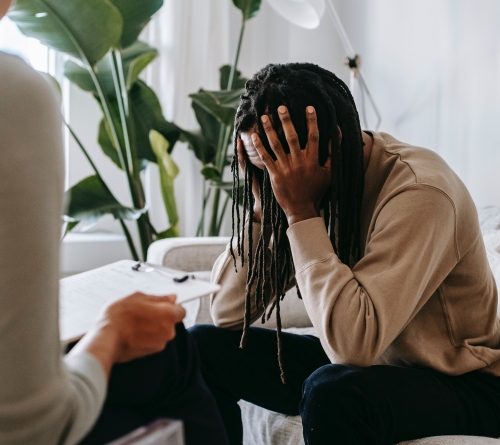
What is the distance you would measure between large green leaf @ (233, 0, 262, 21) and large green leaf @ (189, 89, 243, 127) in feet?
1.35

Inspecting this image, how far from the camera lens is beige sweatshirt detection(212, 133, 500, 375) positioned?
→ 81 cm

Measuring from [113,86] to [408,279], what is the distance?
148 cm

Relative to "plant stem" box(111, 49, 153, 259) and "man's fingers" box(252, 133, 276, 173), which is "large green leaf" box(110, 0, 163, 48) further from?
"man's fingers" box(252, 133, 276, 173)

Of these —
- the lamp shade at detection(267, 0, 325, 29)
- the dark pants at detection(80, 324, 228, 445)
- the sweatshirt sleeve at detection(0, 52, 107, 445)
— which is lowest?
the dark pants at detection(80, 324, 228, 445)

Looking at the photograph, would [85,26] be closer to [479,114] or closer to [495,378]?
[479,114]

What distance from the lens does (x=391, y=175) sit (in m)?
0.93

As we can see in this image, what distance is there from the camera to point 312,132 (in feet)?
3.00

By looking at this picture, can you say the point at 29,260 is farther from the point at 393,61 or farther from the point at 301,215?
the point at 393,61

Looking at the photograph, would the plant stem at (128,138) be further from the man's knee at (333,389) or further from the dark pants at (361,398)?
the man's knee at (333,389)

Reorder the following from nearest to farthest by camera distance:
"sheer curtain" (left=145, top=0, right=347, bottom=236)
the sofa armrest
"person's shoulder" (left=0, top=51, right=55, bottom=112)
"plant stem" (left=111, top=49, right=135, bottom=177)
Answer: "person's shoulder" (left=0, top=51, right=55, bottom=112) → the sofa armrest → "plant stem" (left=111, top=49, right=135, bottom=177) → "sheer curtain" (left=145, top=0, right=347, bottom=236)

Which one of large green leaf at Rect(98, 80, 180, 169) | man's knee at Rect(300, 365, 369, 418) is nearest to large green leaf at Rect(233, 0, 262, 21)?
large green leaf at Rect(98, 80, 180, 169)

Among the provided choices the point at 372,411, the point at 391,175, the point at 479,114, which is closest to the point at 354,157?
the point at 391,175

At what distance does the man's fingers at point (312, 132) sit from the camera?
91 cm

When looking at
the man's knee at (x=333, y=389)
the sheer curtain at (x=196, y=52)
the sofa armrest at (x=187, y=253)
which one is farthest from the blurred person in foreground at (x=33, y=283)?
the sheer curtain at (x=196, y=52)
